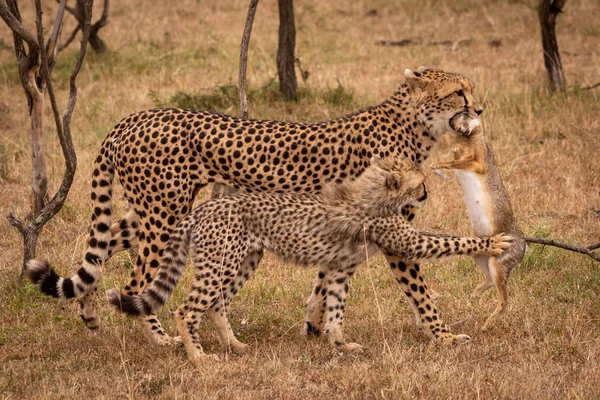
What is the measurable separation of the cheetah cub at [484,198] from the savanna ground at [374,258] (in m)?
0.34

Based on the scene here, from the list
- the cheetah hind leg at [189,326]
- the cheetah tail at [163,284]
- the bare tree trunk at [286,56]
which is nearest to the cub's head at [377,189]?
the cheetah tail at [163,284]

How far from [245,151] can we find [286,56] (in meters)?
4.73

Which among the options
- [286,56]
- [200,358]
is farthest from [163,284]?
[286,56]

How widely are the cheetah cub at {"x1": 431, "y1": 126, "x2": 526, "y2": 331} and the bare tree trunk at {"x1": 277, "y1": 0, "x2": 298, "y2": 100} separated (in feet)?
14.2

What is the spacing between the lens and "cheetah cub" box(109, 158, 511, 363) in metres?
4.40

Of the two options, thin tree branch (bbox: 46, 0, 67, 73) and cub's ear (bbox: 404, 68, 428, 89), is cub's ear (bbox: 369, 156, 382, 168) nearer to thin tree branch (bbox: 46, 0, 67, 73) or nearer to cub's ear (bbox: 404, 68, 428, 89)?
cub's ear (bbox: 404, 68, 428, 89)

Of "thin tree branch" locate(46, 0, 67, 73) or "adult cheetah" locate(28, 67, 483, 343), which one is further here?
"thin tree branch" locate(46, 0, 67, 73)

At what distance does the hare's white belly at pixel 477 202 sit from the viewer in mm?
4965

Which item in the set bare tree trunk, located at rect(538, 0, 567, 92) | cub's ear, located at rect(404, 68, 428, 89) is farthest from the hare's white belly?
bare tree trunk, located at rect(538, 0, 567, 92)

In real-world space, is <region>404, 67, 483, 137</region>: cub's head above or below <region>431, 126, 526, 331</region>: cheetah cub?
above

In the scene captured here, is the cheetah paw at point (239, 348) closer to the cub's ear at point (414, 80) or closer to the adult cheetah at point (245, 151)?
the adult cheetah at point (245, 151)

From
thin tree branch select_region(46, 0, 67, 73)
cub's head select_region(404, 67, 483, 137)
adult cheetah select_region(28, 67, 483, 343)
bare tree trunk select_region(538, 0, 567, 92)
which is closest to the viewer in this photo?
adult cheetah select_region(28, 67, 483, 343)

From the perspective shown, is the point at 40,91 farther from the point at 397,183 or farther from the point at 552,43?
the point at 552,43

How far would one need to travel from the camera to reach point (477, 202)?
5.02 metres
